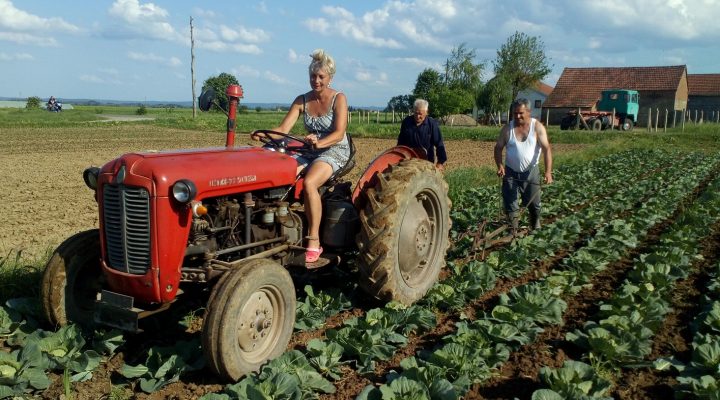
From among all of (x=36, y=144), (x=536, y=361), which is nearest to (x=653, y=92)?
(x=36, y=144)

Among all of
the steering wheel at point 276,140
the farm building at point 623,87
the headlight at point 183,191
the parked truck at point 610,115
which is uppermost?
the farm building at point 623,87

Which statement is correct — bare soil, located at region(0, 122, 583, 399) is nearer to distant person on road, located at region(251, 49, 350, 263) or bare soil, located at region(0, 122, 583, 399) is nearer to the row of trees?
distant person on road, located at region(251, 49, 350, 263)

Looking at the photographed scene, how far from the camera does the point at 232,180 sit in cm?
375

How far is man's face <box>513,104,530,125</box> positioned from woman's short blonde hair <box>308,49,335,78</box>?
9.24 ft

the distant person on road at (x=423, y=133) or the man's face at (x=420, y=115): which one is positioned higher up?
the man's face at (x=420, y=115)

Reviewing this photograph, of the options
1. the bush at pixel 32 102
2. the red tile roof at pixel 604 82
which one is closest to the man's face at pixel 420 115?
the red tile roof at pixel 604 82

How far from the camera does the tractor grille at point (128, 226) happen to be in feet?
11.1

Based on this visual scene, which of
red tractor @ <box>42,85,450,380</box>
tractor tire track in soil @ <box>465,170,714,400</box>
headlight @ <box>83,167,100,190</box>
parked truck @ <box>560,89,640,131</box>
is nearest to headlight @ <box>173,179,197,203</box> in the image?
red tractor @ <box>42,85,450,380</box>

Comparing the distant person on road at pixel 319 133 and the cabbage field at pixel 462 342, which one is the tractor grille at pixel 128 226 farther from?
the distant person on road at pixel 319 133

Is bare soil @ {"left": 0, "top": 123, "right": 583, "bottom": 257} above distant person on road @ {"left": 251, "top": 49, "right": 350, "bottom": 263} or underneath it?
underneath

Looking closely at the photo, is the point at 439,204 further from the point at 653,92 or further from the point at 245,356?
the point at 653,92

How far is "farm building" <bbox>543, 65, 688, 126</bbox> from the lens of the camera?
145 ft

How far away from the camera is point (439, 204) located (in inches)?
205

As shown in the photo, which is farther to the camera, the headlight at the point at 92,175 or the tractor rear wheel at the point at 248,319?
the headlight at the point at 92,175
